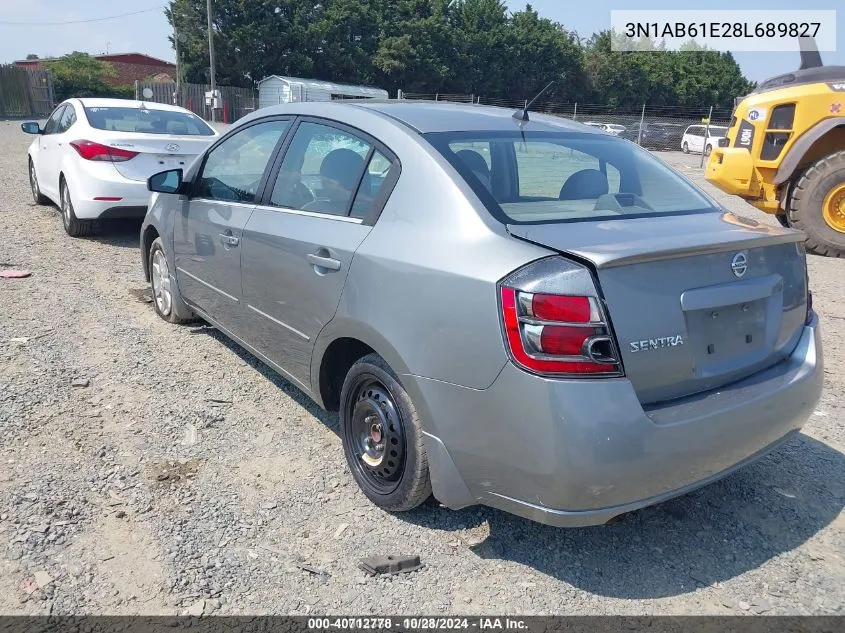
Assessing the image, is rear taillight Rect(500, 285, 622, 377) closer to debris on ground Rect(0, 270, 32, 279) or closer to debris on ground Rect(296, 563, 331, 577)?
debris on ground Rect(296, 563, 331, 577)

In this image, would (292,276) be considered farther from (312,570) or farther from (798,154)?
(798,154)

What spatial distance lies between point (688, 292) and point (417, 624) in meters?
1.50

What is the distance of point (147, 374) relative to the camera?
4.44 meters

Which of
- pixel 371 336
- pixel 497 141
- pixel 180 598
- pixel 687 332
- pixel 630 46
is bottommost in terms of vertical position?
pixel 180 598

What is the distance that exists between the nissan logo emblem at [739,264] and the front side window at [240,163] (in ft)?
7.88

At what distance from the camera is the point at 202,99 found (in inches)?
1619

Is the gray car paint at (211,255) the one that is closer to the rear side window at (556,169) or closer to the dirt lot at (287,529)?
the dirt lot at (287,529)

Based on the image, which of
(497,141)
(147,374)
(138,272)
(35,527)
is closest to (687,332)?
(497,141)

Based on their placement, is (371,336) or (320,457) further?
(320,457)

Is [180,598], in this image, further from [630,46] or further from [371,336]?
[630,46]

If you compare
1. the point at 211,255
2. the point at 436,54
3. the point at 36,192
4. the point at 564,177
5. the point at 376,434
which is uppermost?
the point at 436,54

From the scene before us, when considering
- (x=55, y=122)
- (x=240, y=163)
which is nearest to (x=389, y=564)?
(x=240, y=163)

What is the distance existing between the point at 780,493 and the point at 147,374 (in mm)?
3659

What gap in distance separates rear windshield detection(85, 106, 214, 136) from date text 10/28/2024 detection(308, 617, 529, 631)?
6790 millimetres
